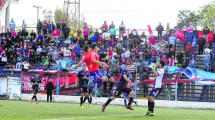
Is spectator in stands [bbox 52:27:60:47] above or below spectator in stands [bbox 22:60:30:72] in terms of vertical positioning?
above

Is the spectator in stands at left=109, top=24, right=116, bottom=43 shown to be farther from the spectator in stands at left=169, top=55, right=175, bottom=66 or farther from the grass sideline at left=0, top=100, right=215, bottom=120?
the grass sideline at left=0, top=100, right=215, bottom=120

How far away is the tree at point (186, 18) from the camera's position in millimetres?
113588

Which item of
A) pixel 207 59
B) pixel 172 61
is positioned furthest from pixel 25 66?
pixel 207 59

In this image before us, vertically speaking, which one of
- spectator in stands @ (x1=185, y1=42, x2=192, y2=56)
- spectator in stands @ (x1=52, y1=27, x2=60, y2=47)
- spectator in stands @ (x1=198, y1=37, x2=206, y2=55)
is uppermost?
spectator in stands @ (x1=52, y1=27, x2=60, y2=47)

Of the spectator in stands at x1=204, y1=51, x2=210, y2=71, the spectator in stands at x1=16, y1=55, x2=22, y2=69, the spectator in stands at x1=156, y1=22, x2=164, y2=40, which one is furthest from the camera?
the spectator in stands at x1=156, y1=22, x2=164, y2=40

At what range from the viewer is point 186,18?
396 feet

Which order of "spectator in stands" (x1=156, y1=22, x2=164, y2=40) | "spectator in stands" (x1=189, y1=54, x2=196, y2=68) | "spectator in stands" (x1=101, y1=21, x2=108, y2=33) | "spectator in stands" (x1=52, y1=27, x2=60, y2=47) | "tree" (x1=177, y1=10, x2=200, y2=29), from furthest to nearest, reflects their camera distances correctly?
"tree" (x1=177, y1=10, x2=200, y2=29) < "spectator in stands" (x1=101, y1=21, x2=108, y2=33) < "spectator in stands" (x1=52, y1=27, x2=60, y2=47) < "spectator in stands" (x1=156, y1=22, x2=164, y2=40) < "spectator in stands" (x1=189, y1=54, x2=196, y2=68)

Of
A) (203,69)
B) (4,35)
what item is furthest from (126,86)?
(4,35)

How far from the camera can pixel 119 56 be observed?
1641 inches

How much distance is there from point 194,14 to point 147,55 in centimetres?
8027

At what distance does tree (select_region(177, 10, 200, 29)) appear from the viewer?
4472 inches

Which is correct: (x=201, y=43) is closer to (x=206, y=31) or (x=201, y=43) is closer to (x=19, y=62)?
(x=206, y=31)

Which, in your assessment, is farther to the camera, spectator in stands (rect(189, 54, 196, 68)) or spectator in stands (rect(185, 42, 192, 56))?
spectator in stands (rect(185, 42, 192, 56))

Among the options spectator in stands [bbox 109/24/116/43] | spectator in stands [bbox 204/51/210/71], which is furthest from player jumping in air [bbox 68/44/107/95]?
spectator in stands [bbox 109/24/116/43]
